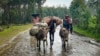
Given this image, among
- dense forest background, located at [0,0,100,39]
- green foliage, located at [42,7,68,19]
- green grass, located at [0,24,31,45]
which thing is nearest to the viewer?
green grass, located at [0,24,31,45]

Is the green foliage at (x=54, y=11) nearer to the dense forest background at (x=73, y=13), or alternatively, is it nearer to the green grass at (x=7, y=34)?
the dense forest background at (x=73, y=13)

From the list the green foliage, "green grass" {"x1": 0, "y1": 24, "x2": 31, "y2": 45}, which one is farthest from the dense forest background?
the green foliage

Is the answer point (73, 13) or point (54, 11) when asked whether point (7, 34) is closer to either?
point (73, 13)

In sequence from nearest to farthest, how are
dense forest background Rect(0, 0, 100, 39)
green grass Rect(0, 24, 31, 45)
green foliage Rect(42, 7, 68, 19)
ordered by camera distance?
green grass Rect(0, 24, 31, 45) < dense forest background Rect(0, 0, 100, 39) < green foliage Rect(42, 7, 68, 19)

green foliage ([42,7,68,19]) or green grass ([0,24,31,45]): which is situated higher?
green grass ([0,24,31,45])

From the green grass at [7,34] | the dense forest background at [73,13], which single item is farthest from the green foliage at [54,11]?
the green grass at [7,34]

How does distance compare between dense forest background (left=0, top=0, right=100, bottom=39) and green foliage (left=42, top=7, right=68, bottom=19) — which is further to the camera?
green foliage (left=42, top=7, right=68, bottom=19)

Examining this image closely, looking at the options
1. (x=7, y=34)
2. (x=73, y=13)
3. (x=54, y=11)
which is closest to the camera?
(x=7, y=34)

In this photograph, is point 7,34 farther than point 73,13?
No

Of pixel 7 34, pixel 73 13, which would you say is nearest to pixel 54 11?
pixel 73 13

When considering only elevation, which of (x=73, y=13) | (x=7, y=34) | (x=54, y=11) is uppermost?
(x=73, y=13)

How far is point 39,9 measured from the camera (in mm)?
95875

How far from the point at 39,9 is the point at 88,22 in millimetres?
55936

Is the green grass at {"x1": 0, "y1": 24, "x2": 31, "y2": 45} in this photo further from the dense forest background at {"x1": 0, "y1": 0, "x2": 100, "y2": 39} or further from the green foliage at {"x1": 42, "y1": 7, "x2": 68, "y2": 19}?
the green foliage at {"x1": 42, "y1": 7, "x2": 68, "y2": 19}
